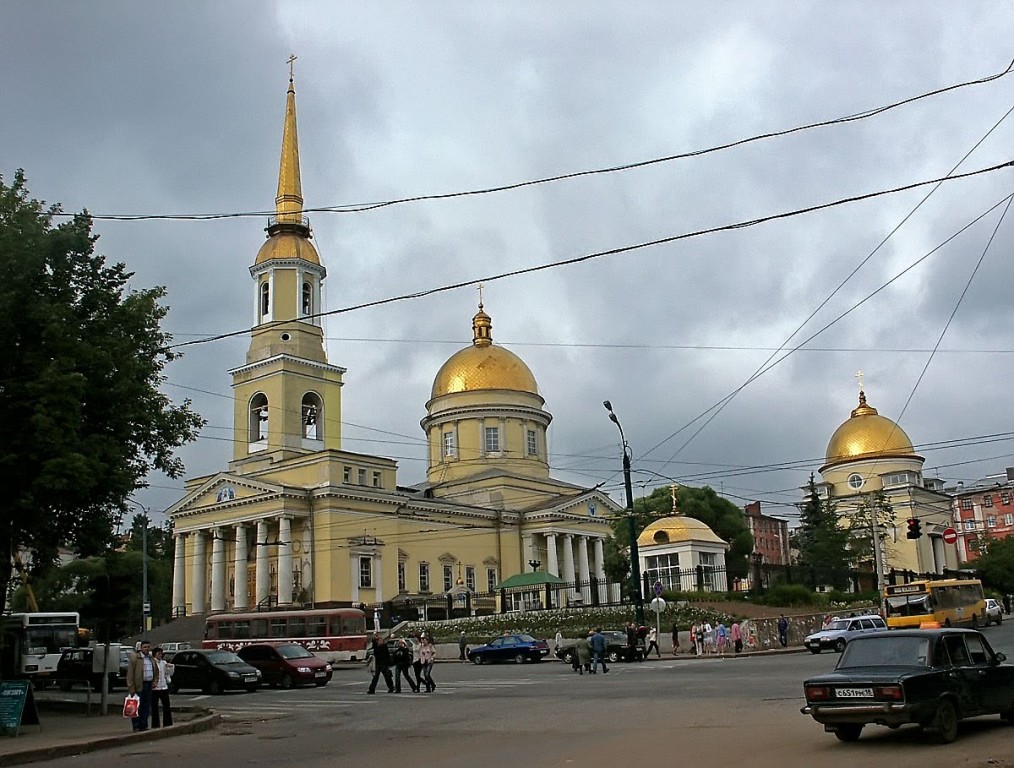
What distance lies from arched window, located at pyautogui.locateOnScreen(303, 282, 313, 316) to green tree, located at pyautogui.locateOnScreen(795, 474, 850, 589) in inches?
1299

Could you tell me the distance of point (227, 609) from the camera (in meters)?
61.5

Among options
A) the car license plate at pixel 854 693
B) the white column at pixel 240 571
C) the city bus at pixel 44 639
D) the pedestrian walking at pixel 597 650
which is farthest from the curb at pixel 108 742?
the white column at pixel 240 571

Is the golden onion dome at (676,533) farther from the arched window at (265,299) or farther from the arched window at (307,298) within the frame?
the arched window at (265,299)

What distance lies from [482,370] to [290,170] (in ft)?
66.7

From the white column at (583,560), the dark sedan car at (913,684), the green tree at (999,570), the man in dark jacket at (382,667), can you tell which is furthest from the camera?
the green tree at (999,570)

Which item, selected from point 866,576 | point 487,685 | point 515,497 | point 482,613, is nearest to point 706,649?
point 487,685

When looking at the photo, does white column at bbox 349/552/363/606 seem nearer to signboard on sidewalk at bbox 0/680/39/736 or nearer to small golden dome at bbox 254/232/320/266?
small golden dome at bbox 254/232/320/266

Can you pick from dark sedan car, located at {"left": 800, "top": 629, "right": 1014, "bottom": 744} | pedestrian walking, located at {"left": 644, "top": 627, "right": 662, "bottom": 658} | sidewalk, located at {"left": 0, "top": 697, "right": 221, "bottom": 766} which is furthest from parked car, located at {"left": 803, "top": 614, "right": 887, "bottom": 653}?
dark sedan car, located at {"left": 800, "top": 629, "right": 1014, "bottom": 744}

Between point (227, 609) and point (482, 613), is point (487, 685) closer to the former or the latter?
point (482, 613)

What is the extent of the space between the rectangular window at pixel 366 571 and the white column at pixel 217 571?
930cm

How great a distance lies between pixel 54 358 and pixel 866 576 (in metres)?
52.3

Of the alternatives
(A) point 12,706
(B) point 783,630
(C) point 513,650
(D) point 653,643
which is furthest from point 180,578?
(A) point 12,706

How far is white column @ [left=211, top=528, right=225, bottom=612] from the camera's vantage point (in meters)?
61.7

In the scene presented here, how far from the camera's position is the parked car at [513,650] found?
38.7m
